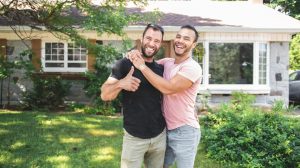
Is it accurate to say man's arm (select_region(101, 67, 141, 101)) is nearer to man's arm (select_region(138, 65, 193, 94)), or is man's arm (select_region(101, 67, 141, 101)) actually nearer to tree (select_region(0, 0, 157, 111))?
man's arm (select_region(138, 65, 193, 94))

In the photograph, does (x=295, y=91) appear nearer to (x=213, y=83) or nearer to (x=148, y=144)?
(x=213, y=83)

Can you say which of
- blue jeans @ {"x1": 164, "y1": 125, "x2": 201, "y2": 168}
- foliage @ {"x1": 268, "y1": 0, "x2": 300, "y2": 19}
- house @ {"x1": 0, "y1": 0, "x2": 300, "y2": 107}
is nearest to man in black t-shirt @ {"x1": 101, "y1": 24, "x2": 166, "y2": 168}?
blue jeans @ {"x1": 164, "y1": 125, "x2": 201, "y2": 168}

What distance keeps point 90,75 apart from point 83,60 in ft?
7.88

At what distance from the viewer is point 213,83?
15.7 m

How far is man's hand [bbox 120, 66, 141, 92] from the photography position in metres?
3.66

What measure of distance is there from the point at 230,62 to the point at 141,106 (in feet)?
41.5

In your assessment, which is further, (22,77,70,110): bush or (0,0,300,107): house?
(0,0,300,107): house

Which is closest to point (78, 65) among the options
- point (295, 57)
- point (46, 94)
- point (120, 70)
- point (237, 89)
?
point (46, 94)

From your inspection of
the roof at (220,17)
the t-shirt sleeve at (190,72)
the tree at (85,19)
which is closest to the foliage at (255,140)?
the tree at (85,19)

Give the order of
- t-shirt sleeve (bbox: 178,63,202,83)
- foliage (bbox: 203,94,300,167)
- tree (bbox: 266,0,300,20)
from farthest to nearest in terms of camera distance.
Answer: tree (bbox: 266,0,300,20)
foliage (bbox: 203,94,300,167)
t-shirt sleeve (bbox: 178,63,202,83)

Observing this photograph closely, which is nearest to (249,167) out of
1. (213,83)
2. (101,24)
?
(101,24)

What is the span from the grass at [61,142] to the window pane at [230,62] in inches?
232

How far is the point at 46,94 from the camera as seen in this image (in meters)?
13.6

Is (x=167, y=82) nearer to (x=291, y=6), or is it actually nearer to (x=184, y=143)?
(x=184, y=143)
